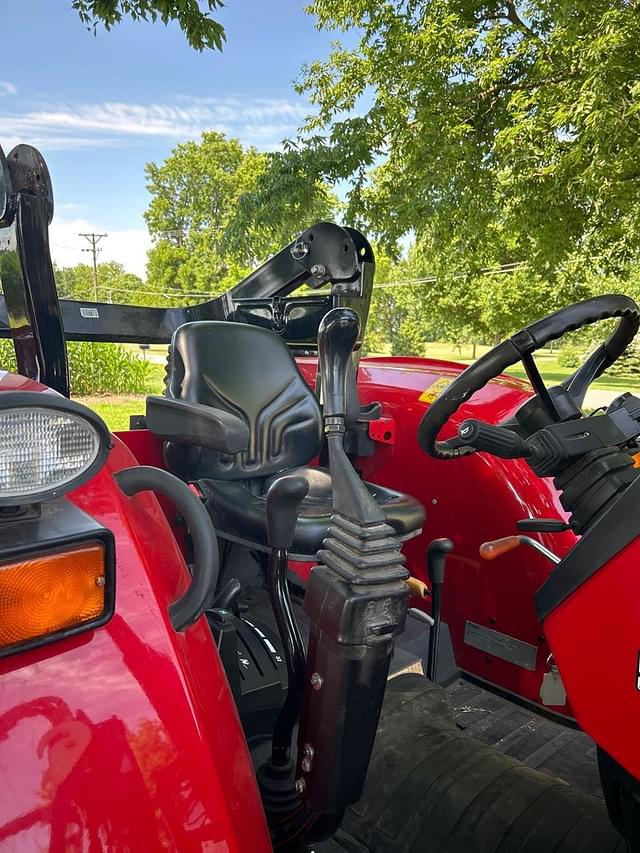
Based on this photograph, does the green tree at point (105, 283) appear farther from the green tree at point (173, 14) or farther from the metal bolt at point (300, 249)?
the metal bolt at point (300, 249)

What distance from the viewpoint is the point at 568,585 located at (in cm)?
97

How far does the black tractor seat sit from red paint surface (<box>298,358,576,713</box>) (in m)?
0.14

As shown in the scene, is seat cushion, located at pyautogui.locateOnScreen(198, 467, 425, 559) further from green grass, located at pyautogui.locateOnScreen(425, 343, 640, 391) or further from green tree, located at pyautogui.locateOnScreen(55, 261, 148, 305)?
green tree, located at pyautogui.locateOnScreen(55, 261, 148, 305)

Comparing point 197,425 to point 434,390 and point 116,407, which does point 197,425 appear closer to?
point 434,390

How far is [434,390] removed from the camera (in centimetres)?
226

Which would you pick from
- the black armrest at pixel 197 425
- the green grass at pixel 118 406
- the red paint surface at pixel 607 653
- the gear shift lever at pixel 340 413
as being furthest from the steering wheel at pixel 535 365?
the green grass at pixel 118 406

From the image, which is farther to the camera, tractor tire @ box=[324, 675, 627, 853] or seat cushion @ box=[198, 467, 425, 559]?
seat cushion @ box=[198, 467, 425, 559]

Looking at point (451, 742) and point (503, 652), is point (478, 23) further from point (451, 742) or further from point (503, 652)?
point (451, 742)

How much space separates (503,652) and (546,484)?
507 mm

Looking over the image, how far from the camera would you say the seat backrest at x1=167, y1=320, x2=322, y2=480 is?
94.7 inches

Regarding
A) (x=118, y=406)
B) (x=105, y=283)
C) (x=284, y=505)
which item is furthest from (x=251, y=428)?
(x=105, y=283)

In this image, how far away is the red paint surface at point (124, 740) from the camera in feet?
2.06

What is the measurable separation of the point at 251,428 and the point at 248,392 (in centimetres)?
13

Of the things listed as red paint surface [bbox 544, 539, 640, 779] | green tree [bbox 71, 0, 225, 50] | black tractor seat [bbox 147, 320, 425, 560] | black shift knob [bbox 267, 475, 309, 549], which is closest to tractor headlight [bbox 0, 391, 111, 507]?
black shift knob [bbox 267, 475, 309, 549]
